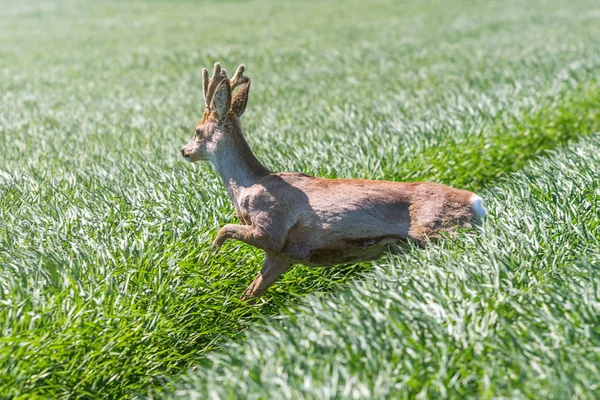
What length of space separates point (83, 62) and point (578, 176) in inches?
464

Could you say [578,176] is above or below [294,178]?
below

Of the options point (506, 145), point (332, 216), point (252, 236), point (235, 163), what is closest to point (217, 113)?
point (235, 163)

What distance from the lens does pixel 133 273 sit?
421 centimetres

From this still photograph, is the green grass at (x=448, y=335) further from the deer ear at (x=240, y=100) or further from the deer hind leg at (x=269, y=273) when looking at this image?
the deer ear at (x=240, y=100)

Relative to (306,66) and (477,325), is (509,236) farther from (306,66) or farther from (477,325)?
(306,66)

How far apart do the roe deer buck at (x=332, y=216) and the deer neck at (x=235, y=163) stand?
0.26 feet

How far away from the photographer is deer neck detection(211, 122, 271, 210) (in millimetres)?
4582

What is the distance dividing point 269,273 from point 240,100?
3.34ft

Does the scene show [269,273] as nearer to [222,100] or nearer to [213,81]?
[222,100]

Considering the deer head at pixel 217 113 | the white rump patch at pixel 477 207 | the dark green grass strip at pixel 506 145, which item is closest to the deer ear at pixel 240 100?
the deer head at pixel 217 113

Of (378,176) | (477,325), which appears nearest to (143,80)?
(378,176)

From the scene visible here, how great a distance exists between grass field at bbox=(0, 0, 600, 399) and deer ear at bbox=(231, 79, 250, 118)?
74 centimetres

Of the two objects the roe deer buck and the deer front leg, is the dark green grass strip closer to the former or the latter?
the roe deer buck

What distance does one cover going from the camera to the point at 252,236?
4320mm
